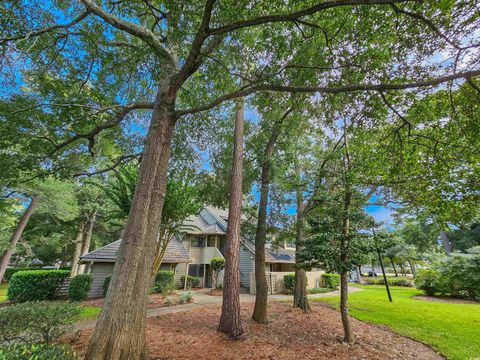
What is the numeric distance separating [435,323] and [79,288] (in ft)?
53.9

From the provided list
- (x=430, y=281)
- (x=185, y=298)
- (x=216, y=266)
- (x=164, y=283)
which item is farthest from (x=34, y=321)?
(x=430, y=281)

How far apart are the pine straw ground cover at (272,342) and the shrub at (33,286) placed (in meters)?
8.59

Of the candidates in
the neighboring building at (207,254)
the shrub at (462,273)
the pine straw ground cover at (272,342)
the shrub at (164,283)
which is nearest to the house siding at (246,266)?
the neighboring building at (207,254)

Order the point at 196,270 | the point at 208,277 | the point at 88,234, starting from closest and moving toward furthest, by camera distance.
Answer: the point at 208,277, the point at 196,270, the point at 88,234

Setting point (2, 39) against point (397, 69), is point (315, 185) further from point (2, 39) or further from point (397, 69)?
point (2, 39)

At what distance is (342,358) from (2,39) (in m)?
10.4

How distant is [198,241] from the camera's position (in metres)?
20.6

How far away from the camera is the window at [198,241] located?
20.4 meters

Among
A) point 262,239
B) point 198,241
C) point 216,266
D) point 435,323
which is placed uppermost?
point 198,241

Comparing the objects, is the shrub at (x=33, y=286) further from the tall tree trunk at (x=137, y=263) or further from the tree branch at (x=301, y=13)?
the tree branch at (x=301, y=13)

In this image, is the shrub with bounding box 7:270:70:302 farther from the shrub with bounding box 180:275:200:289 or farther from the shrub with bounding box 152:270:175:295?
the shrub with bounding box 180:275:200:289

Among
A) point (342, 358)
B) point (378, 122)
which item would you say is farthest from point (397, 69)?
point (342, 358)

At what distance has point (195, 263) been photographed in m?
19.6

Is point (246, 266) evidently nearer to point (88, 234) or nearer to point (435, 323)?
point (435, 323)
